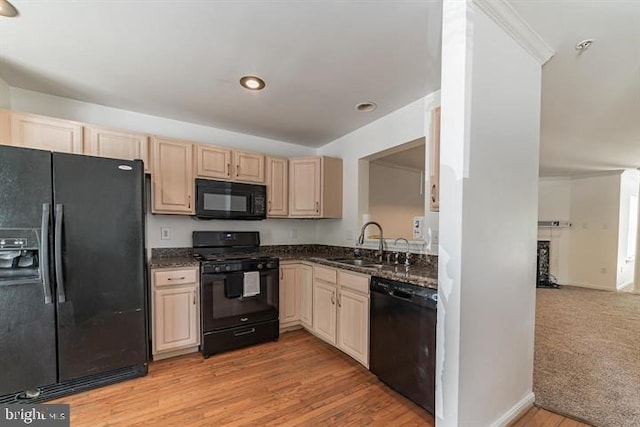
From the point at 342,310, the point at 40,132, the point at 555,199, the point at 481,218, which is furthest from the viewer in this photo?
the point at 555,199

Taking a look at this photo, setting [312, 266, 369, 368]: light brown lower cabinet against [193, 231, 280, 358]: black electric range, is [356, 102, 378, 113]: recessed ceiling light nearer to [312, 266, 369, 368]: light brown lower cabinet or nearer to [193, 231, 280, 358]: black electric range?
[312, 266, 369, 368]: light brown lower cabinet

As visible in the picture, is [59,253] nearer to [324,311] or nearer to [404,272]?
[324,311]

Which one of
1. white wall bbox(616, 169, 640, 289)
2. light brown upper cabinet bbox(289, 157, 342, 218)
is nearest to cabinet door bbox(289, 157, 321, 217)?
light brown upper cabinet bbox(289, 157, 342, 218)

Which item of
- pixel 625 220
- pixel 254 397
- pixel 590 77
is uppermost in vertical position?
pixel 590 77

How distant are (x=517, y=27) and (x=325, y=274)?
7.75 ft

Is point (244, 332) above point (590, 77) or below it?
below

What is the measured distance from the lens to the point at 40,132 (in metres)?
2.35

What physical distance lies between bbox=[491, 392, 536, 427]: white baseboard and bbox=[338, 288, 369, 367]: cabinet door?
924 millimetres

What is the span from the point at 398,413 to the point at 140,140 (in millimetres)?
3175

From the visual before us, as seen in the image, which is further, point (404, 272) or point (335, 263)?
point (335, 263)

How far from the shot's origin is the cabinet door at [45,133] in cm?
227

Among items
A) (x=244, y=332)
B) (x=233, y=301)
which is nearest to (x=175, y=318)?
(x=233, y=301)

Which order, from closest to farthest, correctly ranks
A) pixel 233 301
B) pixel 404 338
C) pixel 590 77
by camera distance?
pixel 404 338 → pixel 590 77 → pixel 233 301

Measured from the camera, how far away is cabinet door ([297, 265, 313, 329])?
312 centimetres
